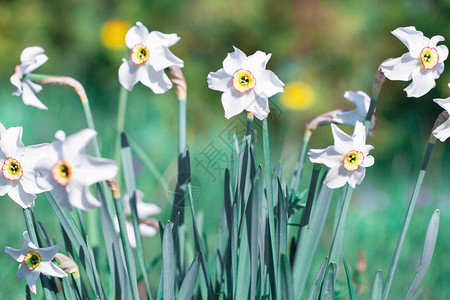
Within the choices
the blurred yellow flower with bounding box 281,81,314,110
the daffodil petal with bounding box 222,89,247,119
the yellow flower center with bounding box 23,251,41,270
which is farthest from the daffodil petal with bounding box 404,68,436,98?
the blurred yellow flower with bounding box 281,81,314,110

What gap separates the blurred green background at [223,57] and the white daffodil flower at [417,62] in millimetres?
1295

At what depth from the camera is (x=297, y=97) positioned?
2.52 metres

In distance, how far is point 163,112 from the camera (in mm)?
2461

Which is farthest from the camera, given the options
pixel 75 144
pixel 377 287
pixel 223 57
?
pixel 223 57

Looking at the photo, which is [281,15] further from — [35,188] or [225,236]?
[35,188]

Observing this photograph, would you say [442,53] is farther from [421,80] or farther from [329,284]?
[329,284]

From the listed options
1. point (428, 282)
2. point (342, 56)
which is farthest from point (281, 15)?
point (428, 282)

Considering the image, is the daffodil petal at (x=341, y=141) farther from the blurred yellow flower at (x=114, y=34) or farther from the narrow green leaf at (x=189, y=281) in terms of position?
the blurred yellow flower at (x=114, y=34)

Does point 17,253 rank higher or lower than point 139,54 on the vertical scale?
lower

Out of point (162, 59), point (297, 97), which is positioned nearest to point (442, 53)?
point (162, 59)

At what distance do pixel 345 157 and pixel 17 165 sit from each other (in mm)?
402

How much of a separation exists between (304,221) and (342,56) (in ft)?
7.05

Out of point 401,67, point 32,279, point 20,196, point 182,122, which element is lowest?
point 32,279

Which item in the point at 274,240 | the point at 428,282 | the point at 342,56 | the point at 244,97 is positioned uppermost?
the point at 342,56
